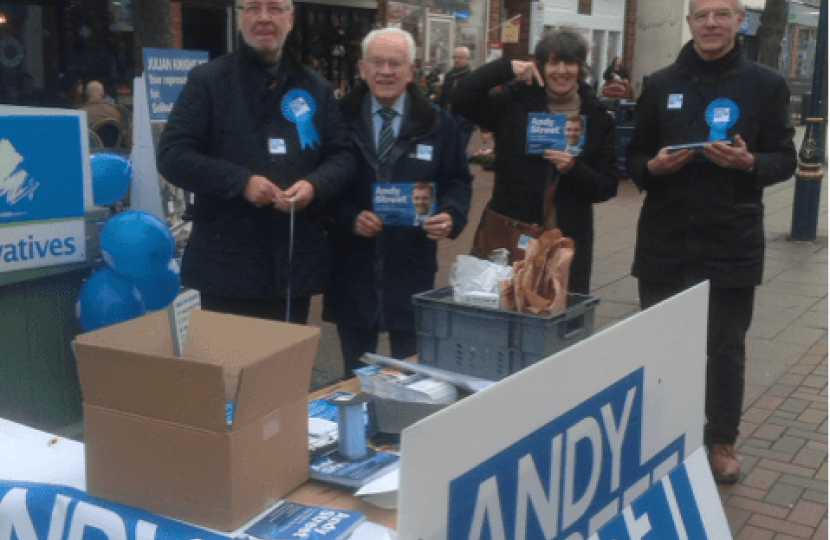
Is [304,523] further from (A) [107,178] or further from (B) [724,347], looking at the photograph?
(A) [107,178]

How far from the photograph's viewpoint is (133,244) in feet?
11.7

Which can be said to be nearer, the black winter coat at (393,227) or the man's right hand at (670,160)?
the black winter coat at (393,227)

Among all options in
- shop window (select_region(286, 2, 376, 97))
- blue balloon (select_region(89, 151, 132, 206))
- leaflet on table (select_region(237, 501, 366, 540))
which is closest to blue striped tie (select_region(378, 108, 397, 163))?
blue balloon (select_region(89, 151, 132, 206))

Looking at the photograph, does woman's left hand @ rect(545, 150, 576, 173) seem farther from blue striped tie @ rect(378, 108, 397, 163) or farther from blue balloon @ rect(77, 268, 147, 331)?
blue balloon @ rect(77, 268, 147, 331)

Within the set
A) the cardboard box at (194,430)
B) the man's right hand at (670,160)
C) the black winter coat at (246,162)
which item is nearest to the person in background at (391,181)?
the black winter coat at (246,162)

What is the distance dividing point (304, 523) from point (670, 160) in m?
2.23

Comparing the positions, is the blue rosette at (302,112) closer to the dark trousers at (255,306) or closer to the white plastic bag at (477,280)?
the dark trousers at (255,306)

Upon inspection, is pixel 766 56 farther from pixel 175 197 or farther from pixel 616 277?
pixel 175 197

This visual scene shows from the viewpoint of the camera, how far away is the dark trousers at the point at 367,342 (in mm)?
3389

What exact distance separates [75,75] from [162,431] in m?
10.9

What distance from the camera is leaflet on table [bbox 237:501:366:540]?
5.28ft

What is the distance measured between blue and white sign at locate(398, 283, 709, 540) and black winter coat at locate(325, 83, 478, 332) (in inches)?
66.6

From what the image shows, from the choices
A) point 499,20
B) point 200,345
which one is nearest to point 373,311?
point 200,345

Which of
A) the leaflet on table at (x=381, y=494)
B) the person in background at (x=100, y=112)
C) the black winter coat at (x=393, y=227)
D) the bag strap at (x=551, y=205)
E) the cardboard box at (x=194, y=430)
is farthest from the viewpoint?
the person in background at (x=100, y=112)
